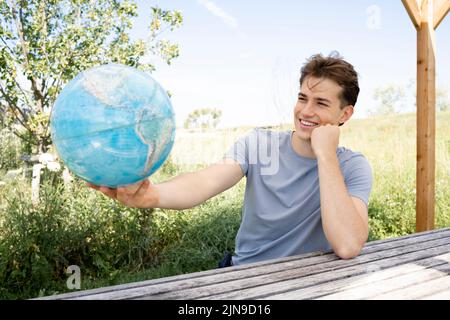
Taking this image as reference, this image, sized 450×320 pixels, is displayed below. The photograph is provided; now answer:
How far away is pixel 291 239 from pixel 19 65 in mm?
3973

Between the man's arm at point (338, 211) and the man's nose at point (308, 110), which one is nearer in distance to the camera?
the man's arm at point (338, 211)

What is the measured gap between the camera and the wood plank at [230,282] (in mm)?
1538

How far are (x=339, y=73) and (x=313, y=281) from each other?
116 cm

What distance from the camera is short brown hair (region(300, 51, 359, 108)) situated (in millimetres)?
2295

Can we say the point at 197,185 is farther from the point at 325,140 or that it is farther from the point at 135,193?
the point at 325,140

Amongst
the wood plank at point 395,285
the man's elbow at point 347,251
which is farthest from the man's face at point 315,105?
the wood plank at point 395,285

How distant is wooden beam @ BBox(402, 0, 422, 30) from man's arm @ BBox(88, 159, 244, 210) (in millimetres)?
3105

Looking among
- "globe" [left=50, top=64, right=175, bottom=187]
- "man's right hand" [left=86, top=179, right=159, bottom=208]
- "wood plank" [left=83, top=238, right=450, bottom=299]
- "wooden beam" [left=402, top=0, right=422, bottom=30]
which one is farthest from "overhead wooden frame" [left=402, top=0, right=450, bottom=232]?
"globe" [left=50, top=64, right=175, bottom=187]

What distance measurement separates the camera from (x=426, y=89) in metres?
4.39

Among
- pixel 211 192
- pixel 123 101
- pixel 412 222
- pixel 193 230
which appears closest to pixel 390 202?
pixel 412 222

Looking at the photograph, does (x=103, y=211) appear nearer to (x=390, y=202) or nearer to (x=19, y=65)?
(x=19, y=65)

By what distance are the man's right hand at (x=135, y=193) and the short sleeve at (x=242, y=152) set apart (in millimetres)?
653

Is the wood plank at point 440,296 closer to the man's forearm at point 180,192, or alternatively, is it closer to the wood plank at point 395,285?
the wood plank at point 395,285
